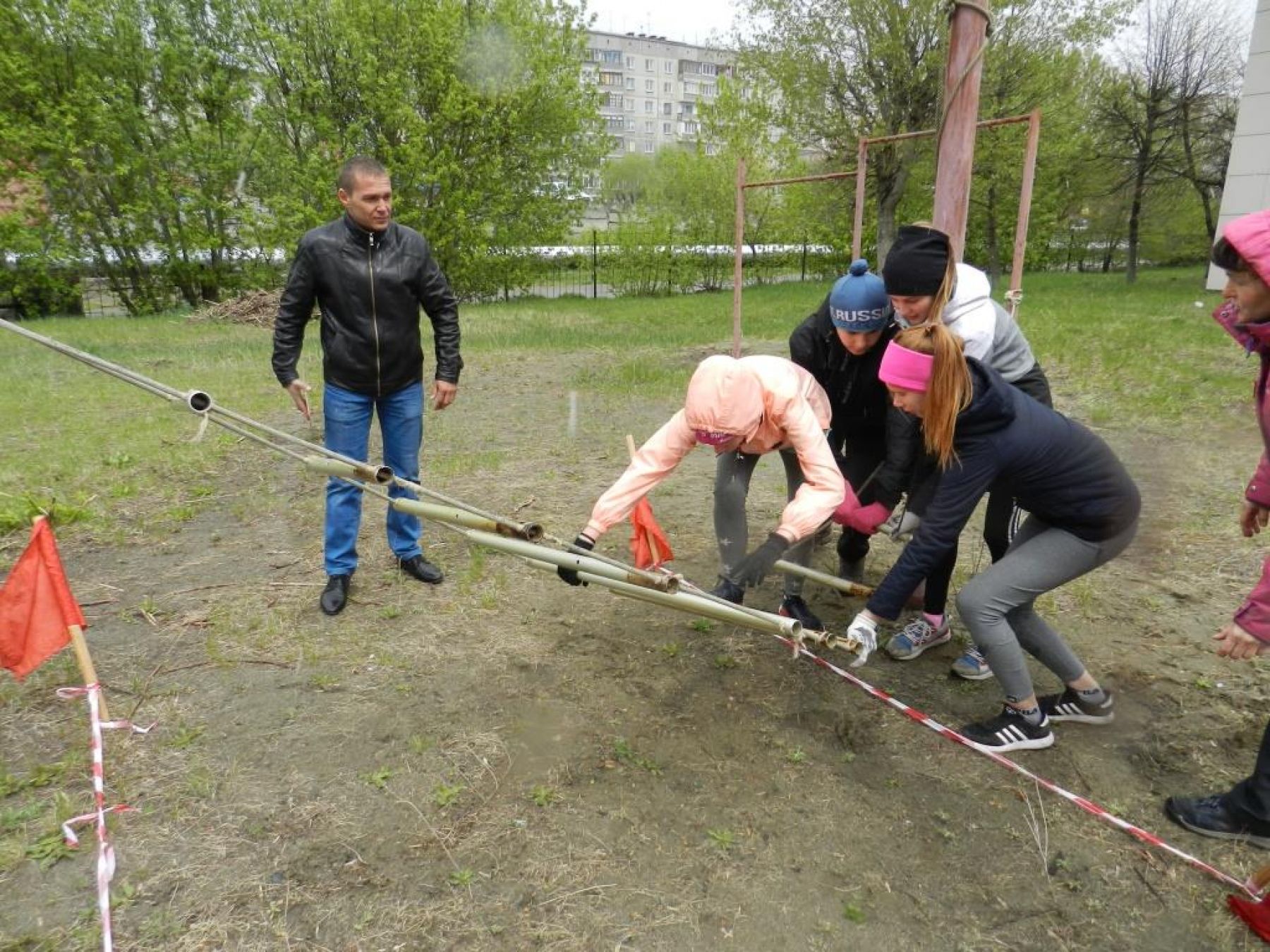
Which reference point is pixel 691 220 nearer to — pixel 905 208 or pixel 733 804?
pixel 905 208

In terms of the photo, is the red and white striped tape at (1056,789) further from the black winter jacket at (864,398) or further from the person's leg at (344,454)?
the person's leg at (344,454)

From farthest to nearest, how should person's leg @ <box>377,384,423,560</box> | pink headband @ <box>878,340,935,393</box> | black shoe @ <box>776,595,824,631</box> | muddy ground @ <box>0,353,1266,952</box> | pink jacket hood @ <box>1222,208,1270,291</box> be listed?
person's leg @ <box>377,384,423,560</box>
black shoe @ <box>776,595,824,631</box>
pink headband @ <box>878,340,935,393</box>
muddy ground @ <box>0,353,1266,952</box>
pink jacket hood @ <box>1222,208,1270,291</box>

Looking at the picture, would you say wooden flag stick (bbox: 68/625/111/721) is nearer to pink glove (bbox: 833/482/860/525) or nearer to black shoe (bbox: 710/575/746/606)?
black shoe (bbox: 710/575/746/606)

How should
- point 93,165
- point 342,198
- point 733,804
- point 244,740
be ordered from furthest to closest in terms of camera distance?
1. point 93,165
2. point 342,198
3. point 244,740
4. point 733,804

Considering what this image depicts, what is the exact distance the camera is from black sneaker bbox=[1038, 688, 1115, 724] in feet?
9.74

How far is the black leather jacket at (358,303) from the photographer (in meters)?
3.67

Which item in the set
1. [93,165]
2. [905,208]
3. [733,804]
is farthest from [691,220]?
[733,804]

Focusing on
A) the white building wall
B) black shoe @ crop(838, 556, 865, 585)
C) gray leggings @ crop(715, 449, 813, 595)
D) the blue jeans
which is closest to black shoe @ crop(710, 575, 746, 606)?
gray leggings @ crop(715, 449, 813, 595)

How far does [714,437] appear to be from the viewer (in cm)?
286

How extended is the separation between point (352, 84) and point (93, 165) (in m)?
5.56

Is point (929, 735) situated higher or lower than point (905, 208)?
lower

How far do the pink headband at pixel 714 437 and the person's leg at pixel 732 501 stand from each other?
43 centimetres

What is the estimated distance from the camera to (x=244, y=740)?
115 inches

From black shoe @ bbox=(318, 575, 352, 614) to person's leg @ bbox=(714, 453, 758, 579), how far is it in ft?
6.03
